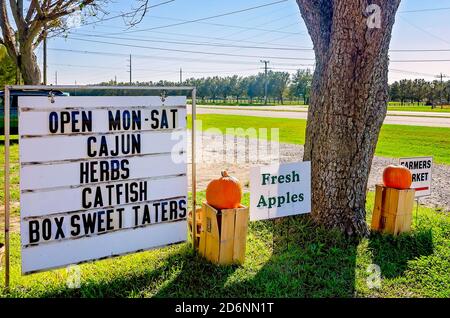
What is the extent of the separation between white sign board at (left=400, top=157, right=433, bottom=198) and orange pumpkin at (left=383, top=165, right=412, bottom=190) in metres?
0.38

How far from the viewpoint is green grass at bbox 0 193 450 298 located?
3.82 metres

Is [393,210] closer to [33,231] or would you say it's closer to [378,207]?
[378,207]

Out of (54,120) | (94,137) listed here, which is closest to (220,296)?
(94,137)

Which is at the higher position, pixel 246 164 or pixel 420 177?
pixel 420 177

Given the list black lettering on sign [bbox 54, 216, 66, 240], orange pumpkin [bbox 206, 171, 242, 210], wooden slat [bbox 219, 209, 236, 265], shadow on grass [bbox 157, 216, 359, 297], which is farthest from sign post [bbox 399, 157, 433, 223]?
black lettering on sign [bbox 54, 216, 66, 240]

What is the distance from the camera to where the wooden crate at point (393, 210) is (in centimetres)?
530

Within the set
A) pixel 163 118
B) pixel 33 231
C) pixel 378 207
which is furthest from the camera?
pixel 378 207

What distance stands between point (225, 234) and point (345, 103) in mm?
2058

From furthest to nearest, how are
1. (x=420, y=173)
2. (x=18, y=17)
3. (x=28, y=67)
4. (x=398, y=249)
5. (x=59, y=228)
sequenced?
(x=28, y=67), (x=18, y=17), (x=420, y=173), (x=398, y=249), (x=59, y=228)

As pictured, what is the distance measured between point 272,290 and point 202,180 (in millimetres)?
5079

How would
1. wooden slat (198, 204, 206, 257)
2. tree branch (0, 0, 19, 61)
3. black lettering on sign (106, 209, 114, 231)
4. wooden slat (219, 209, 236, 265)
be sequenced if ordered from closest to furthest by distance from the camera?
black lettering on sign (106, 209, 114, 231), wooden slat (219, 209, 236, 265), wooden slat (198, 204, 206, 257), tree branch (0, 0, 19, 61)

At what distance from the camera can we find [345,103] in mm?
5016

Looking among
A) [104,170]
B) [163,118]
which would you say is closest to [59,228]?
[104,170]

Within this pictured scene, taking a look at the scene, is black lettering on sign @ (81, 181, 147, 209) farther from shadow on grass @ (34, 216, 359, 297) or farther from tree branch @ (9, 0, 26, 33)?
tree branch @ (9, 0, 26, 33)
